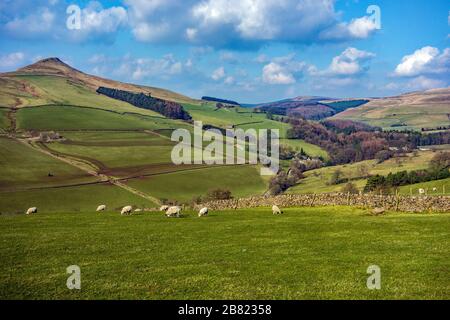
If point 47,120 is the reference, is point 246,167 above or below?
below

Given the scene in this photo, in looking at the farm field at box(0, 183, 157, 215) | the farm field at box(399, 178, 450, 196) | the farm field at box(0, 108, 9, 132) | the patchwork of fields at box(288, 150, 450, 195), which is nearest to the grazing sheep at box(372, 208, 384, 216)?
the farm field at box(399, 178, 450, 196)

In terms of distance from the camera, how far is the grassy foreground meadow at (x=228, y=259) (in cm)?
1587

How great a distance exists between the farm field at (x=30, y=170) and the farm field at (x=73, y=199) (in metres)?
5.98

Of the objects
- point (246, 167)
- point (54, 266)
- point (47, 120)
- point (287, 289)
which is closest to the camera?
point (287, 289)

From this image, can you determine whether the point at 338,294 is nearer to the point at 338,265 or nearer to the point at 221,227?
the point at 338,265

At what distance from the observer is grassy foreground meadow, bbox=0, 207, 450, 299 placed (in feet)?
52.1

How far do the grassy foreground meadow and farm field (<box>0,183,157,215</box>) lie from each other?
5785cm

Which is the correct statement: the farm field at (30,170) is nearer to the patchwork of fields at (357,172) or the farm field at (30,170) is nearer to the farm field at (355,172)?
the farm field at (355,172)

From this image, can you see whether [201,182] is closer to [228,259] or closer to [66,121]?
[66,121]

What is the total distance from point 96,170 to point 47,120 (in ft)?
228

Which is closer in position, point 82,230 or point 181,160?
point 82,230

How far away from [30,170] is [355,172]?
321 feet

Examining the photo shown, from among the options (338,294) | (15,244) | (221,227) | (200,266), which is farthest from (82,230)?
(338,294)
